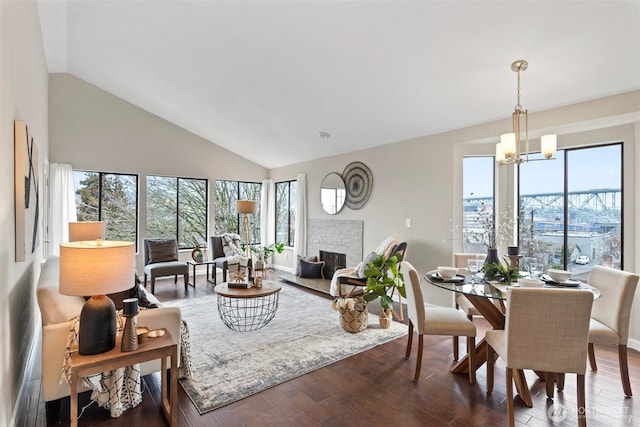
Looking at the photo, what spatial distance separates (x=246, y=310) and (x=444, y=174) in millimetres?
3288

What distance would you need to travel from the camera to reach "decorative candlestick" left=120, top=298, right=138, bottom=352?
186 centimetres

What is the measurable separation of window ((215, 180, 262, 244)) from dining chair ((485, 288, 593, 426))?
6.17 meters

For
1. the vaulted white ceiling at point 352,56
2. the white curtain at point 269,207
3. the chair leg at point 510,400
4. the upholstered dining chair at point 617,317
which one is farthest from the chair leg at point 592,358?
the white curtain at point 269,207

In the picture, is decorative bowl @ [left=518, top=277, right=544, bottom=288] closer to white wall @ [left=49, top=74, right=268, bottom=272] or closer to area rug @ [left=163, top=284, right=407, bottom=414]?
area rug @ [left=163, top=284, right=407, bottom=414]

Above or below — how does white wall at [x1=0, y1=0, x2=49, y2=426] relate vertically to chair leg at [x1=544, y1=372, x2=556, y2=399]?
above

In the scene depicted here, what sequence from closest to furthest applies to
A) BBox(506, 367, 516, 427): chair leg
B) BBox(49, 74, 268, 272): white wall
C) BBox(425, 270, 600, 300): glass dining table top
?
BBox(506, 367, 516, 427): chair leg
BBox(425, 270, 600, 300): glass dining table top
BBox(49, 74, 268, 272): white wall

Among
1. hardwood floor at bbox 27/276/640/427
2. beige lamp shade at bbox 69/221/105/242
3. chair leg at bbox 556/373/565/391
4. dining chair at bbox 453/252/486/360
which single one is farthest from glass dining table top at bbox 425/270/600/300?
beige lamp shade at bbox 69/221/105/242

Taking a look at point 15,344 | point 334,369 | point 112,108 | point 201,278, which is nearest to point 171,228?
point 201,278

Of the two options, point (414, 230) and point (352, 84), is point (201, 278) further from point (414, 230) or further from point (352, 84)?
point (352, 84)

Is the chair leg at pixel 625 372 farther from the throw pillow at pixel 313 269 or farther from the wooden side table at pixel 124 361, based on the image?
the throw pillow at pixel 313 269

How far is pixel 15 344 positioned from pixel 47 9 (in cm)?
350

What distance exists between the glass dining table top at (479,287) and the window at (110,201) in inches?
223

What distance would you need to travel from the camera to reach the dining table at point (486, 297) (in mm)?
2264

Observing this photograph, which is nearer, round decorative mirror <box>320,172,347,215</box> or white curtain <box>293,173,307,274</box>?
round decorative mirror <box>320,172,347,215</box>
